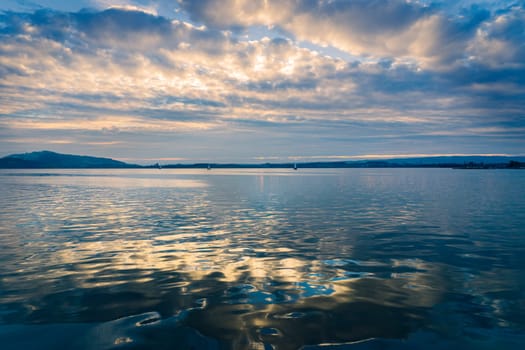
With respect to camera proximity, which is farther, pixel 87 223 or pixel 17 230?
pixel 87 223

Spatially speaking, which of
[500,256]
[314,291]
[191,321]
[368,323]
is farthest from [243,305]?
[500,256]

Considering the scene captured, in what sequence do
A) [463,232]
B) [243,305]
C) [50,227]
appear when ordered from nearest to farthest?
[243,305]
[463,232]
[50,227]

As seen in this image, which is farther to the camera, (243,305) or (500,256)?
(500,256)

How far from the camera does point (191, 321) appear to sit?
991 cm

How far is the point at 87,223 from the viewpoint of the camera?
92.4 ft

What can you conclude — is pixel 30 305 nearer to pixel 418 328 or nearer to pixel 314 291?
pixel 314 291

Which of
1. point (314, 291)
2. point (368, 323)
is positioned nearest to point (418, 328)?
point (368, 323)

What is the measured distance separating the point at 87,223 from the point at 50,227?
268cm

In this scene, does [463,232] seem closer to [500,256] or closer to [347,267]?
[500,256]

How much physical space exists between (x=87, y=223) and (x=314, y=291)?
22445 millimetres

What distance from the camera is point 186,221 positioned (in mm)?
29109

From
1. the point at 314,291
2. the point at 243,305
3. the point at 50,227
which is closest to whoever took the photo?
the point at 243,305

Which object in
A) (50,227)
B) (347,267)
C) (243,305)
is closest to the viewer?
(243,305)

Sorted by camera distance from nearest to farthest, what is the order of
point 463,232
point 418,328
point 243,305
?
point 418,328, point 243,305, point 463,232
